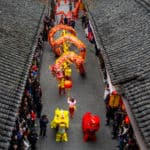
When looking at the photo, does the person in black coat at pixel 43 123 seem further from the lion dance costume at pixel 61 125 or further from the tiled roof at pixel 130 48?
the tiled roof at pixel 130 48

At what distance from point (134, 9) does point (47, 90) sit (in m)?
8.33

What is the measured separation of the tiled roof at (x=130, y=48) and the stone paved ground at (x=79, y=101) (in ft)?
14.9

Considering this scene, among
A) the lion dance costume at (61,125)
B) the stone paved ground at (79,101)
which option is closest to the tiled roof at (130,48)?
the lion dance costume at (61,125)

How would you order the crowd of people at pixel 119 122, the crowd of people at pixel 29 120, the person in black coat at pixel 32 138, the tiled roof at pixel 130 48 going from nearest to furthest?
the tiled roof at pixel 130 48 < the crowd of people at pixel 29 120 < the crowd of people at pixel 119 122 < the person in black coat at pixel 32 138

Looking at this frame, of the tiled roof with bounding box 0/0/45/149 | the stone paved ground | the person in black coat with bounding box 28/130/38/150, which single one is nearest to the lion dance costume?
the stone paved ground

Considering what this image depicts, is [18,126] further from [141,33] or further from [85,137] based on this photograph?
[141,33]

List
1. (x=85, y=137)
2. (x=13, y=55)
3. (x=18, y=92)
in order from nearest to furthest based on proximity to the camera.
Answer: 1. (x=18, y=92)
2. (x=13, y=55)
3. (x=85, y=137)

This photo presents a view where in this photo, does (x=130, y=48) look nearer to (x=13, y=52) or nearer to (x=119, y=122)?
(x=119, y=122)

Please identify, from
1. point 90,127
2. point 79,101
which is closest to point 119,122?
point 90,127

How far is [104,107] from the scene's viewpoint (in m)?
26.0

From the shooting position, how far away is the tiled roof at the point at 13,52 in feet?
49.2

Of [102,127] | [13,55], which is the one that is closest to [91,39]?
[102,127]

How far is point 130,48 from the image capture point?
2027 centimetres

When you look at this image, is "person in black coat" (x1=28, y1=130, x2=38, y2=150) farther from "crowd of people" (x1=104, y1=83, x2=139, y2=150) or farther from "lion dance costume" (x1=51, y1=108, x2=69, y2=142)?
"crowd of people" (x1=104, y1=83, x2=139, y2=150)
